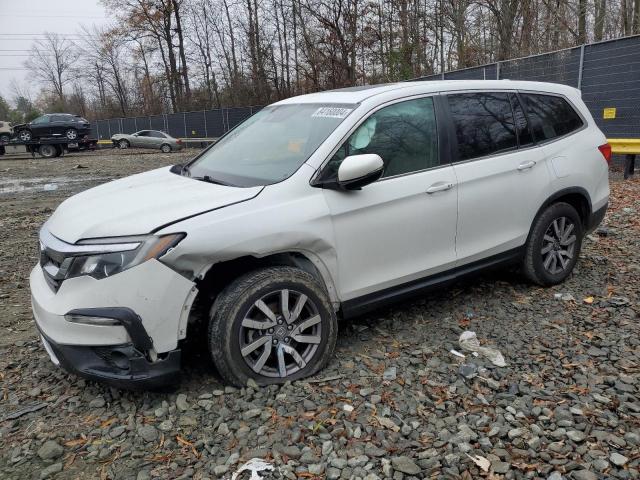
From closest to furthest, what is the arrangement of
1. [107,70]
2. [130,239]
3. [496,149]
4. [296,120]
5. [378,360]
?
[130,239] → [378,360] → [296,120] → [496,149] → [107,70]

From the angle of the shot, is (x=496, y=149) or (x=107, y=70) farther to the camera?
(x=107, y=70)

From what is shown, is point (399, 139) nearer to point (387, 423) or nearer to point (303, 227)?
point (303, 227)

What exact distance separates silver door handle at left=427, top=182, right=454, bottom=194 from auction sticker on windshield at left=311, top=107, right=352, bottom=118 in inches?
30.0

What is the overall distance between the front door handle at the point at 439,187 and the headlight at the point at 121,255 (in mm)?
1719

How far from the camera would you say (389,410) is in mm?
2801

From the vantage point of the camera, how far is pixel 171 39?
41.2 m

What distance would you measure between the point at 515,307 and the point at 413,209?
1.40m

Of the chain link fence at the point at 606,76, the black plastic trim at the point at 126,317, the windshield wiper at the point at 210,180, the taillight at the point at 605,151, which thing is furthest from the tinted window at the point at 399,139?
the chain link fence at the point at 606,76

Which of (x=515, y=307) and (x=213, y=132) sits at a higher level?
(x=213, y=132)

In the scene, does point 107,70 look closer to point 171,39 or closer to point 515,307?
point 171,39

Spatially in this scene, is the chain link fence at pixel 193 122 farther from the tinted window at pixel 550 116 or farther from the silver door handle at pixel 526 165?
the silver door handle at pixel 526 165

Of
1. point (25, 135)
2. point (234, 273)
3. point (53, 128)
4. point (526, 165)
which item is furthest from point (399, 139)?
point (25, 135)

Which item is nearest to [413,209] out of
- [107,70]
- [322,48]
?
[322,48]

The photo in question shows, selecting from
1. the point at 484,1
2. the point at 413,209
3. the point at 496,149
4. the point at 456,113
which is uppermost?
the point at 484,1
